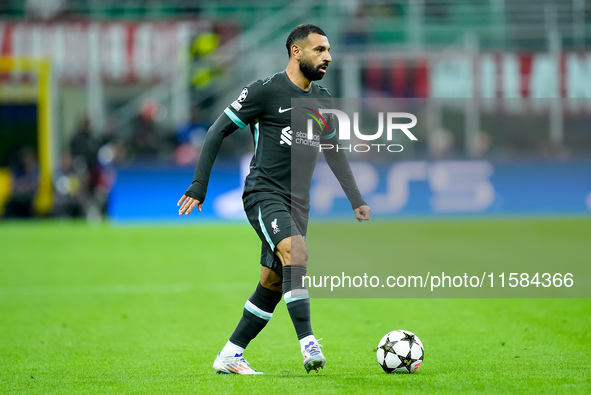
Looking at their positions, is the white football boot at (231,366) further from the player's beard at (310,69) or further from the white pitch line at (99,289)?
the white pitch line at (99,289)

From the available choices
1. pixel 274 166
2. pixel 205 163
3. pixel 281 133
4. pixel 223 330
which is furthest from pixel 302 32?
pixel 223 330

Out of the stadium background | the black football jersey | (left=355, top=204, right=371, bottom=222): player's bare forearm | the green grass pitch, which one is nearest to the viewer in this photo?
the green grass pitch

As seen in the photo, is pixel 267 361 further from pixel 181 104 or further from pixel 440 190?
pixel 181 104

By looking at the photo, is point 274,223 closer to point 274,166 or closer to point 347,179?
point 274,166

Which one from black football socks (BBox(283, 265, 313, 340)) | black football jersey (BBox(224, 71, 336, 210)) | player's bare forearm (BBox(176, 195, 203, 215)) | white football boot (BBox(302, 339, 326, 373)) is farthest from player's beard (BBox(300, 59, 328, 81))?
white football boot (BBox(302, 339, 326, 373))

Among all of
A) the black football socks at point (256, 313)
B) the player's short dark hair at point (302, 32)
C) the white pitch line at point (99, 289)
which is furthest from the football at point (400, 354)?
the white pitch line at point (99, 289)

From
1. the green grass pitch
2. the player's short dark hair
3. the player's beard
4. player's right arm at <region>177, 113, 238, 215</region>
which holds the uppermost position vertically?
the player's short dark hair

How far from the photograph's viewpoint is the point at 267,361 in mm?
6188

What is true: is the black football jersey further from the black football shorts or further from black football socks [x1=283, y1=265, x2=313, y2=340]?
black football socks [x1=283, y1=265, x2=313, y2=340]

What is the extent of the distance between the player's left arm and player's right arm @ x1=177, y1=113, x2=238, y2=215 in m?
0.73

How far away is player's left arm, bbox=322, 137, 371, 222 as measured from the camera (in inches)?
232

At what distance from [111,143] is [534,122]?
34.7 ft

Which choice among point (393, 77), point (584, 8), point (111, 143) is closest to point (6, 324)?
point (111, 143)

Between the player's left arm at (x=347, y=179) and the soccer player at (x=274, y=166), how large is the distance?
0.20 meters
